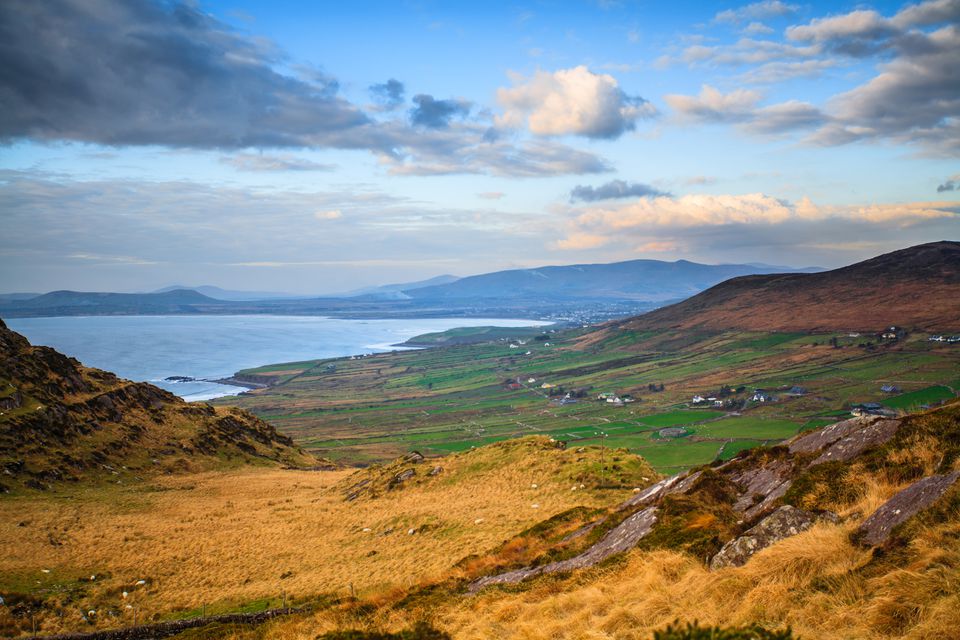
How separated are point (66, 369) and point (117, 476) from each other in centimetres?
2405

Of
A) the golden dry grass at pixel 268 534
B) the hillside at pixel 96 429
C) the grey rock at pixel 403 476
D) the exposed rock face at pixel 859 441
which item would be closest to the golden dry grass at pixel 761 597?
the exposed rock face at pixel 859 441

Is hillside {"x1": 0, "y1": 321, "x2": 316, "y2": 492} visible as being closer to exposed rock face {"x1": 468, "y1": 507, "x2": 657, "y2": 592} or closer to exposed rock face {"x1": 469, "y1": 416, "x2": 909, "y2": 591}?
exposed rock face {"x1": 468, "y1": 507, "x2": 657, "y2": 592}

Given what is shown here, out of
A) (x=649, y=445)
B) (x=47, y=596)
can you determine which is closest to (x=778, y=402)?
(x=649, y=445)

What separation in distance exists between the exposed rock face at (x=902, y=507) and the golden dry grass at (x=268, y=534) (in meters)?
14.5

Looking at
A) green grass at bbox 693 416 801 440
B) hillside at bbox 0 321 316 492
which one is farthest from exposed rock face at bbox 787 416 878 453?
green grass at bbox 693 416 801 440

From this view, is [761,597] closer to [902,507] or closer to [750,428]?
[902,507]

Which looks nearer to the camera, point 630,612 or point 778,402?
point 630,612

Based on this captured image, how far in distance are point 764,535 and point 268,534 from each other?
34.8 metres

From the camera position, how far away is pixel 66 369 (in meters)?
68.6

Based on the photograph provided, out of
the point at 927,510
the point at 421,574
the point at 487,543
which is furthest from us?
the point at 487,543

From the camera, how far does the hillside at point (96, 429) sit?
50.7 meters

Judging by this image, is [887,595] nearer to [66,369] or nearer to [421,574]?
[421,574]

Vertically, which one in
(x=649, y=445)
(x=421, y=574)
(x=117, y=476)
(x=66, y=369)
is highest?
(x=66, y=369)

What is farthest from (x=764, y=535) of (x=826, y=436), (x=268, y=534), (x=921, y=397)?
(x=921, y=397)
